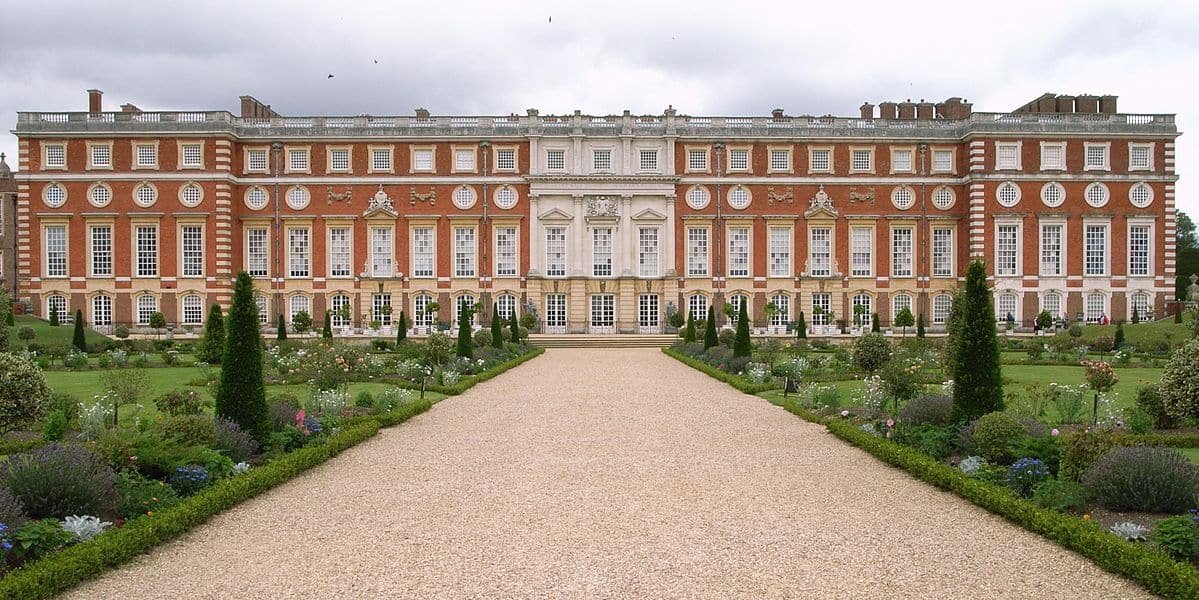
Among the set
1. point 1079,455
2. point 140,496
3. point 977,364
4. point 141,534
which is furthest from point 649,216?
point 141,534

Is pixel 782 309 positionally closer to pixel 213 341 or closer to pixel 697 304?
pixel 697 304

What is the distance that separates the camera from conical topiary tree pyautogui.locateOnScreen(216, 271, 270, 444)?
30.6 feet

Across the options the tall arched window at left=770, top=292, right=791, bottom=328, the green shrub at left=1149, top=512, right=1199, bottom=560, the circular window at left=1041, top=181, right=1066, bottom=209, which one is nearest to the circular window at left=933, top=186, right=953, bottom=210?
the circular window at left=1041, top=181, right=1066, bottom=209

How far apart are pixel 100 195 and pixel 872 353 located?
32722 millimetres

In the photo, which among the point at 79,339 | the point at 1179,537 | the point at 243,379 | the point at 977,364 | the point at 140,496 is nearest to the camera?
the point at 1179,537

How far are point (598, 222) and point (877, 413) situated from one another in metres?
27.4

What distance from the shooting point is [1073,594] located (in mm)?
5410

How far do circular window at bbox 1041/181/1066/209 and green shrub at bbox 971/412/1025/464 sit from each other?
108ft

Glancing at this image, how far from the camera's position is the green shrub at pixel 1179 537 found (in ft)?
18.7

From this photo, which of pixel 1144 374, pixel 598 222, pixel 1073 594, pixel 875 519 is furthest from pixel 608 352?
pixel 1073 594

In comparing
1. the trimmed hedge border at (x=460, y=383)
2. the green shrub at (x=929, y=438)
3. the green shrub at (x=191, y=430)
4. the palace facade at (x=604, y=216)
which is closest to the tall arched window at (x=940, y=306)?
the palace facade at (x=604, y=216)

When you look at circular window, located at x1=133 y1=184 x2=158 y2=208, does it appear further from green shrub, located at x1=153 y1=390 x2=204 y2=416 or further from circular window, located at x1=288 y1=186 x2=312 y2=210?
green shrub, located at x1=153 y1=390 x2=204 y2=416

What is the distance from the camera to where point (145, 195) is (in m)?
37.5

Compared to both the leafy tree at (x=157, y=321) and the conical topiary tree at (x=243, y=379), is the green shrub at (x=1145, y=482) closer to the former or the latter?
the conical topiary tree at (x=243, y=379)
